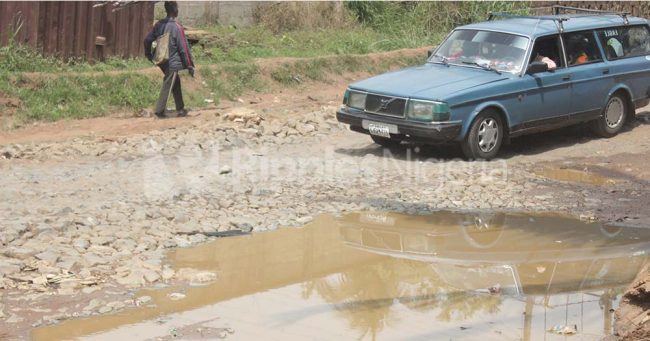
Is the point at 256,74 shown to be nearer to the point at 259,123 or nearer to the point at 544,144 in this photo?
the point at 259,123

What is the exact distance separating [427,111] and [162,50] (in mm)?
4122

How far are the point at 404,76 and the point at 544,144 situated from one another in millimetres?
2370

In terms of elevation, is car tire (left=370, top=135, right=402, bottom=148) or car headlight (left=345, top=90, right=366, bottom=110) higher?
car headlight (left=345, top=90, right=366, bottom=110)

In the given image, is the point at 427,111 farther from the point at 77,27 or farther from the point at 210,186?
the point at 77,27

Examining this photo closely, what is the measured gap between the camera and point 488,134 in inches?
487

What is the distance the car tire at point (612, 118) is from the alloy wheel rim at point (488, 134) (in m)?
2.18

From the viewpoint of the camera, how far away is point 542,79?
12.8 m

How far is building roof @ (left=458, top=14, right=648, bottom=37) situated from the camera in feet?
42.8

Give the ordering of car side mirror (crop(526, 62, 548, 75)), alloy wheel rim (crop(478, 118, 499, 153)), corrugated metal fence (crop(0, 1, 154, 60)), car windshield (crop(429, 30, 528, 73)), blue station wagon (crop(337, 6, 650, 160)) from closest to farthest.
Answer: blue station wagon (crop(337, 6, 650, 160))
alloy wheel rim (crop(478, 118, 499, 153))
car side mirror (crop(526, 62, 548, 75))
car windshield (crop(429, 30, 528, 73))
corrugated metal fence (crop(0, 1, 154, 60))

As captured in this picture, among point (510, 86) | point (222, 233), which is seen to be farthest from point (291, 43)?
point (222, 233)

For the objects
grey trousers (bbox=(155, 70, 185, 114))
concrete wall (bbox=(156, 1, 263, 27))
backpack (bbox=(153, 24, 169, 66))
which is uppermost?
concrete wall (bbox=(156, 1, 263, 27))

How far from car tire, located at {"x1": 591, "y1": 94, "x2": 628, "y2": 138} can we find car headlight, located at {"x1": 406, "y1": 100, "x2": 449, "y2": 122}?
10.2 ft

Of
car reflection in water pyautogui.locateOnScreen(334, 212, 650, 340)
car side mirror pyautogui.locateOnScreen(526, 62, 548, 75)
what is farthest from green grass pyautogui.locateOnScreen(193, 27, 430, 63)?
car reflection in water pyautogui.locateOnScreen(334, 212, 650, 340)

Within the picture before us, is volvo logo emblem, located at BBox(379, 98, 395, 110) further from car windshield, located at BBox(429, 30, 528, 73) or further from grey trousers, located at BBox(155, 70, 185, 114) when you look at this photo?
grey trousers, located at BBox(155, 70, 185, 114)
